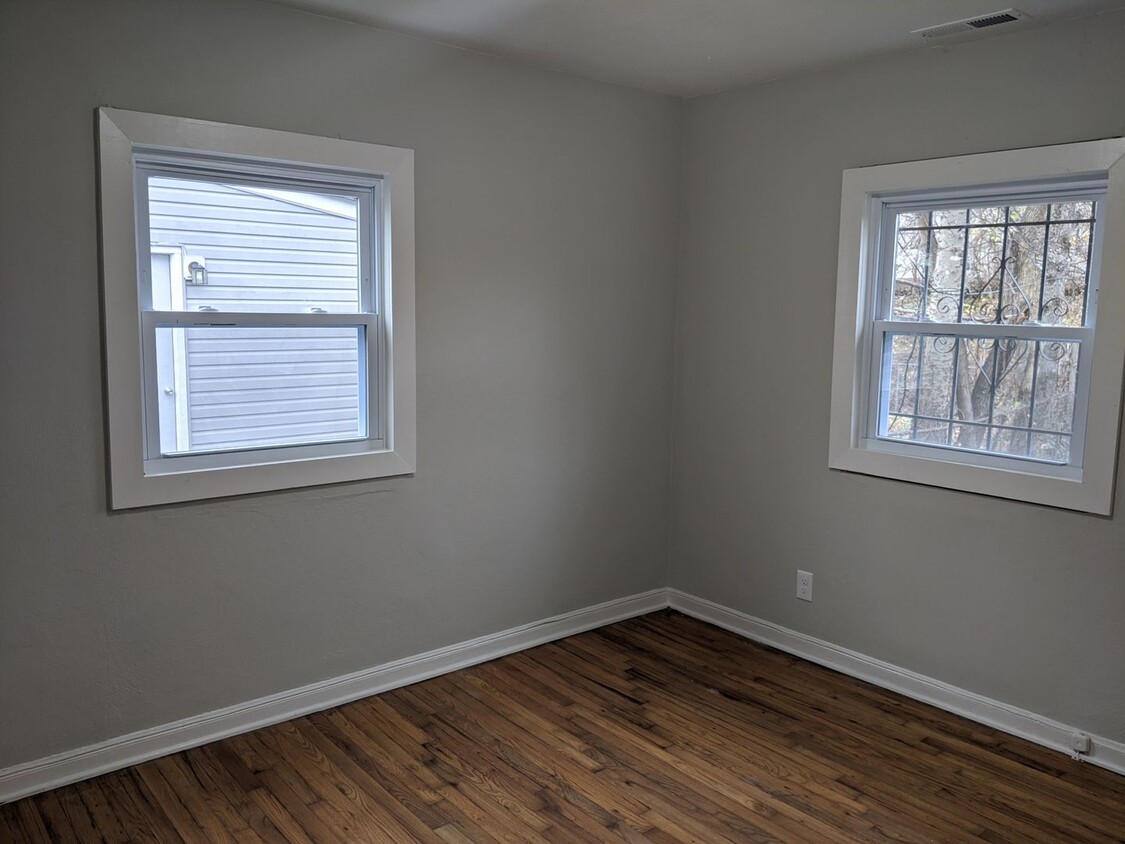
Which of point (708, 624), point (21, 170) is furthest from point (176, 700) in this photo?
point (708, 624)

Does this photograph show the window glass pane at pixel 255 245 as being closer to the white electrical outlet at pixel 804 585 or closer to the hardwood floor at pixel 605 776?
the hardwood floor at pixel 605 776

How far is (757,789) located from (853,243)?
2097mm

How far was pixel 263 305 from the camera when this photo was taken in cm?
314

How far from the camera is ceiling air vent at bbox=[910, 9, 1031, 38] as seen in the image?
288 centimetres

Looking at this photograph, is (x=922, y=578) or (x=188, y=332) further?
(x=922, y=578)

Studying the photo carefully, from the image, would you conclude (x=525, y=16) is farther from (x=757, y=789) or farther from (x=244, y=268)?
(x=757, y=789)

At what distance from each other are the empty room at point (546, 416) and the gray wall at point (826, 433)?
0.06ft

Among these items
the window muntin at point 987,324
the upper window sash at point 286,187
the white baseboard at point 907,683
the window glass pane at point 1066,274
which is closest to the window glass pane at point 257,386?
the upper window sash at point 286,187

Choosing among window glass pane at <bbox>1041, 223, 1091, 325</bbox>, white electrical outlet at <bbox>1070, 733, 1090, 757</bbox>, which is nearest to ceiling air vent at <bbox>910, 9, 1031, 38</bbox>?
window glass pane at <bbox>1041, 223, 1091, 325</bbox>

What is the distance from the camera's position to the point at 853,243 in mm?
3604

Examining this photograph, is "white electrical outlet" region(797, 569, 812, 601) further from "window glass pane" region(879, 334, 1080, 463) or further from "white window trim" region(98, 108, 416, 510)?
"white window trim" region(98, 108, 416, 510)

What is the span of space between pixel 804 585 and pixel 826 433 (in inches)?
26.7

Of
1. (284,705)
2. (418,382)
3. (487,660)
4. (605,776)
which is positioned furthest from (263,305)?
(605,776)

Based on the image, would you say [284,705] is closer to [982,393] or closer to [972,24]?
[982,393]
